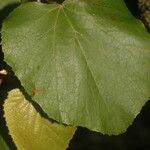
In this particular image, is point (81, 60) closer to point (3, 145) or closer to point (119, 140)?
point (3, 145)

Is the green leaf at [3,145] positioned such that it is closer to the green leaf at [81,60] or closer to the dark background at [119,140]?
the green leaf at [81,60]

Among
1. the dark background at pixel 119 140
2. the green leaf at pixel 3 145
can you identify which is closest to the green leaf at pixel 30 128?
the green leaf at pixel 3 145

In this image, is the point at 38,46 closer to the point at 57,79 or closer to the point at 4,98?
the point at 57,79

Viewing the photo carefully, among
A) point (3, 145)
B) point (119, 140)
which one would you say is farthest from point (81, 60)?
point (119, 140)

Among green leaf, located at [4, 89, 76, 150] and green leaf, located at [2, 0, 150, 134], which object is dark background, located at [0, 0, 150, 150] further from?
green leaf, located at [2, 0, 150, 134]

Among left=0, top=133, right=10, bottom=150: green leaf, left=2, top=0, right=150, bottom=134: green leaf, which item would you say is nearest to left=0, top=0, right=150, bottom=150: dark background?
left=0, top=133, right=10, bottom=150: green leaf

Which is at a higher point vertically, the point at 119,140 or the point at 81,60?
the point at 81,60

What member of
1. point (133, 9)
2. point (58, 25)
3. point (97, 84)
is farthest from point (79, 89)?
point (133, 9)
